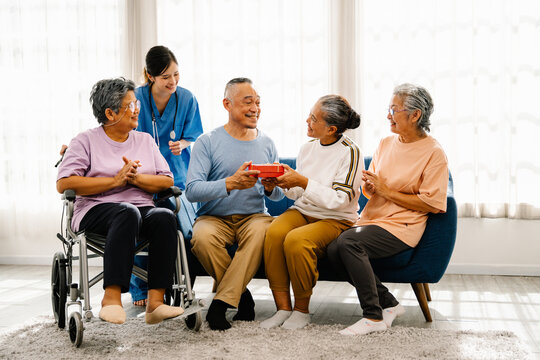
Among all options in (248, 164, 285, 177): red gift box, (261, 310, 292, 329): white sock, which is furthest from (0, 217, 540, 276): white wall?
(248, 164, 285, 177): red gift box

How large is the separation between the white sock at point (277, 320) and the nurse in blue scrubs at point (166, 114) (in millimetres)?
831

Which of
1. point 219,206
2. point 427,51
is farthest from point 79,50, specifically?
point 427,51

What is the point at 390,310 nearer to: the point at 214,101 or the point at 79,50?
the point at 214,101

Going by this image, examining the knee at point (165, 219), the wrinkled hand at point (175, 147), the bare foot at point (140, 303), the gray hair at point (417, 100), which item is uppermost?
the gray hair at point (417, 100)

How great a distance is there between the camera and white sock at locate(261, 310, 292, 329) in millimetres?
2637

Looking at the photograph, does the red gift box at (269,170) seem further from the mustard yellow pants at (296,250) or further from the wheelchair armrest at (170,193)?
the wheelchair armrest at (170,193)

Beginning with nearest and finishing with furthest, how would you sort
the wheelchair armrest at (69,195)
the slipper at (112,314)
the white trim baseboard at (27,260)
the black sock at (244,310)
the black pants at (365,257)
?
the slipper at (112,314) → the wheelchair armrest at (69,195) → the black pants at (365,257) → the black sock at (244,310) → the white trim baseboard at (27,260)

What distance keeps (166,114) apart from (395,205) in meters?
1.36

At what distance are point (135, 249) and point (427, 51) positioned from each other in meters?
2.59

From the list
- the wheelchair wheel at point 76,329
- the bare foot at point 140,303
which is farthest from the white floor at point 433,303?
the wheelchair wheel at point 76,329

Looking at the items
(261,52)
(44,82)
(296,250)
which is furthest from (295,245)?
(44,82)

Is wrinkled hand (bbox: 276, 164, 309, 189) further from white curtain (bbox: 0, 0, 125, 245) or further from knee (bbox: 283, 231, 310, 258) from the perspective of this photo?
white curtain (bbox: 0, 0, 125, 245)

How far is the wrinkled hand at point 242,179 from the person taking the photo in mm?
2662

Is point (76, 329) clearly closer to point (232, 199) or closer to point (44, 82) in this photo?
point (232, 199)
